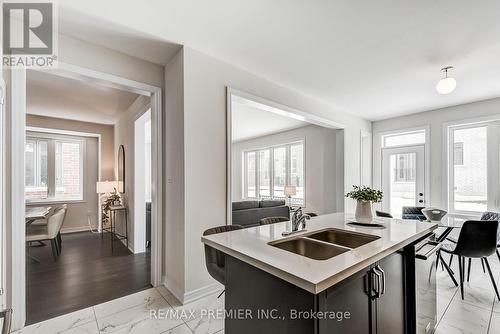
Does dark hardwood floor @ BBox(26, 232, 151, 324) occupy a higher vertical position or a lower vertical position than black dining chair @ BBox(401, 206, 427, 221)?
lower

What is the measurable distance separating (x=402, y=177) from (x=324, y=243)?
15.3ft

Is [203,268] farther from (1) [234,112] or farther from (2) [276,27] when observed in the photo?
Answer: (1) [234,112]

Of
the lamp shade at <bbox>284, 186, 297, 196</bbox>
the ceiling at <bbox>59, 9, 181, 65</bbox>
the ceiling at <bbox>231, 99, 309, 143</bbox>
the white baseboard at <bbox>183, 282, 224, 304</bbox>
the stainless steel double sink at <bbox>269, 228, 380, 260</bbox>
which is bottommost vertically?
the white baseboard at <bbox>183, 282, 224, 304</bbox>

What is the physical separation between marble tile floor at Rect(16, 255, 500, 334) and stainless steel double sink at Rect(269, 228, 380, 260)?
3.40 feet

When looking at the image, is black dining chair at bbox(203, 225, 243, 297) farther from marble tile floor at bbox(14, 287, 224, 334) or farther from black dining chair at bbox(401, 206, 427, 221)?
black dining chair at bbox(401, 206, 427, 221)

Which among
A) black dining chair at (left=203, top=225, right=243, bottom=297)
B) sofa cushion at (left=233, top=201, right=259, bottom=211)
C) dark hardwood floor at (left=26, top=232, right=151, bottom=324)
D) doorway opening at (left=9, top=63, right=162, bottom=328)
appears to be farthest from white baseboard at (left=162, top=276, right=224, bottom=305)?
sofa cushion at (left=233, top=201, right=259, bottom=211)

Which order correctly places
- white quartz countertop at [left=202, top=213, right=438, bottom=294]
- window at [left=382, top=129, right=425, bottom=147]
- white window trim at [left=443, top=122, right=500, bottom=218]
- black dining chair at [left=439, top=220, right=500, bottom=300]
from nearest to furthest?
white quartz countertop at [left=202, top=213, right=438, bottom=294]
black dining chair at [left=439, top=220, right=500, bottom=300]
white window trim at [left=443, top=122, right=500, bottom=218]
window at [left=382, top=129, right=425, bottom=147]

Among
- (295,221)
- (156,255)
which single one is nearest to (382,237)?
(295,221)

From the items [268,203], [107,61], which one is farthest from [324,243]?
[268,203]

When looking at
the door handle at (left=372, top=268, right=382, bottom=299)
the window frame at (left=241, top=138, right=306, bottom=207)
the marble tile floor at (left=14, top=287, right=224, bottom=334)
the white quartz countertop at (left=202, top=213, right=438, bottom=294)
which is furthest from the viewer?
the window frame at (left=241, top=138, right=306, bottom=207)

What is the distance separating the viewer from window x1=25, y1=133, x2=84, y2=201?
210 inches

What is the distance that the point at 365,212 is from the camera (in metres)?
2.19

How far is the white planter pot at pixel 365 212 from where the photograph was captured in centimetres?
217

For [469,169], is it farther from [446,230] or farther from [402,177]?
[446,230]
